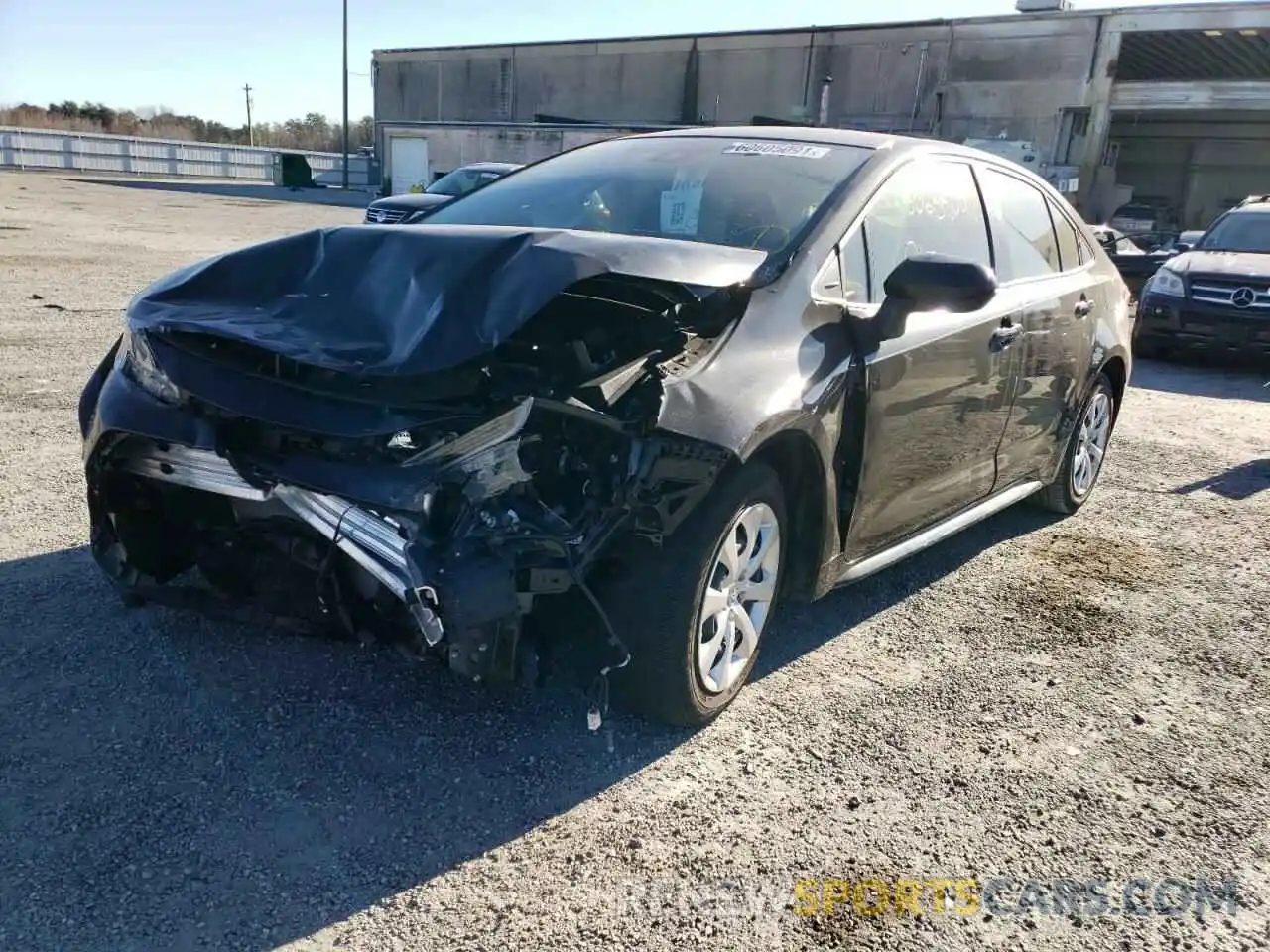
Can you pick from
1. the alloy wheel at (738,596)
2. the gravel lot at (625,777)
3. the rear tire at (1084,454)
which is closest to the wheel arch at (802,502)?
the alloy wheel at (738,596)

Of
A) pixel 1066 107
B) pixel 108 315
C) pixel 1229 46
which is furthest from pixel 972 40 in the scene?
pixel 108 315

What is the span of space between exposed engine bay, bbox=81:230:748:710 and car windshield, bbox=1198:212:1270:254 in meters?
11.2

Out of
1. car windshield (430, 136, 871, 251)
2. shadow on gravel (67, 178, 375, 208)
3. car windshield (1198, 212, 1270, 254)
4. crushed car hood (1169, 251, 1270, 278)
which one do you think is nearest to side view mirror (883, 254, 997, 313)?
car windshield (430, 136, 871, 251)

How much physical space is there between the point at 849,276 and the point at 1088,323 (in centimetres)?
231

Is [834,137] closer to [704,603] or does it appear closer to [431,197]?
[704,603]

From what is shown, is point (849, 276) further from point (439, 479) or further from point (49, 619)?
point (49, 619)

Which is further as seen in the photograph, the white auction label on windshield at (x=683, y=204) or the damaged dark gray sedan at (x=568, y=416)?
the white auction label on windshield at (x=683, y=204)

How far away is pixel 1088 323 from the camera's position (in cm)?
520

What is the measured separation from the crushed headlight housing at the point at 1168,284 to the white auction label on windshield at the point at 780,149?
8530mm

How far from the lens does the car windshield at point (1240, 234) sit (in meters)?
11.7

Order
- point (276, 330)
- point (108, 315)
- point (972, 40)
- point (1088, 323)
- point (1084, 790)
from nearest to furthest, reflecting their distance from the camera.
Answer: point (276, 330) → point (1084, 790) → point (1088, 323) → point (108, 315) → point (972, 40)

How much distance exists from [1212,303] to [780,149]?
853cm

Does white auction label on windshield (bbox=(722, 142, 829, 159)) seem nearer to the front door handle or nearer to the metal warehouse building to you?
the front door handle

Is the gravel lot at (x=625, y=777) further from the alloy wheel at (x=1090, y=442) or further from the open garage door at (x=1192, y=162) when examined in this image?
the open garage door at (x=1192, y=162)
